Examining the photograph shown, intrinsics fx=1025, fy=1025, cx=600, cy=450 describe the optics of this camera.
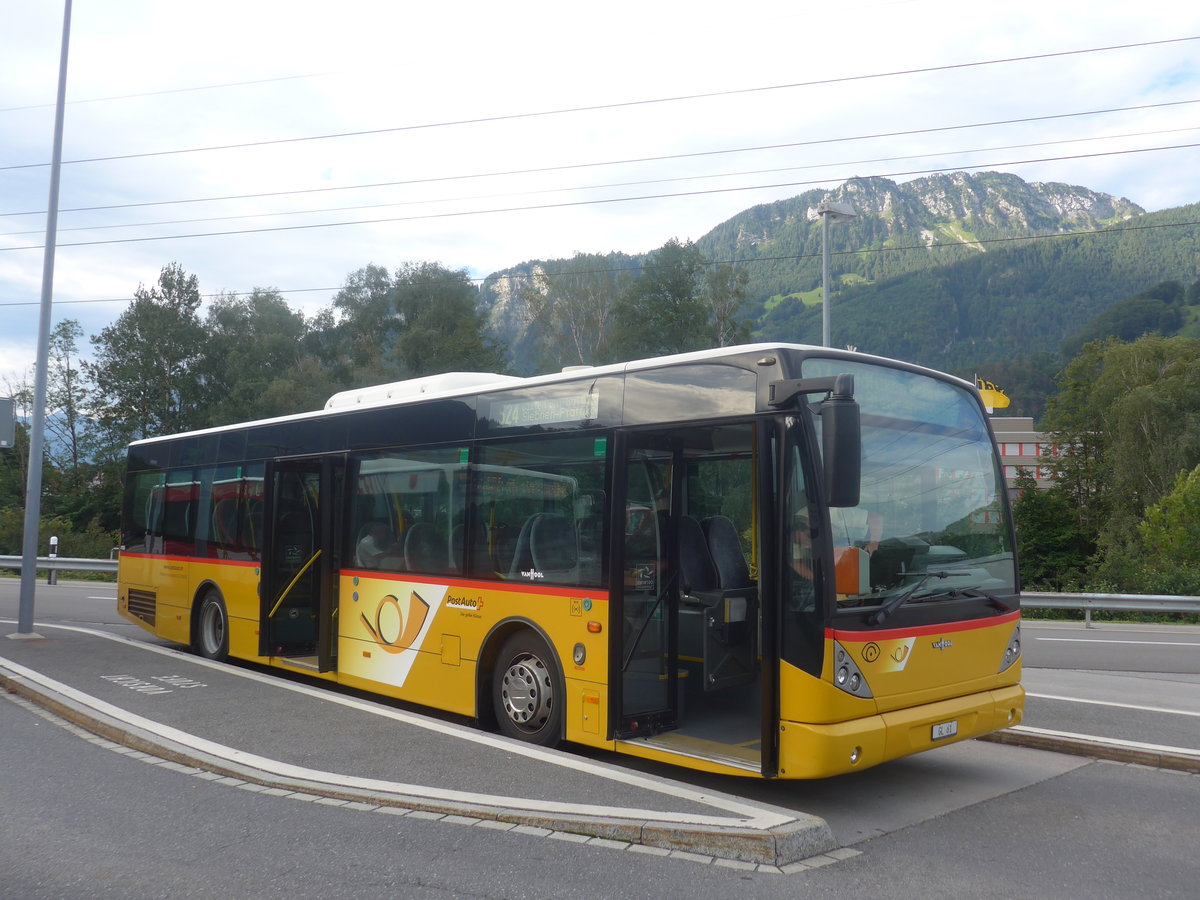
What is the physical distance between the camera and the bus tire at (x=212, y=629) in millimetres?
11828

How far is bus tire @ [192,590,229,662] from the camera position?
1183 centimetres

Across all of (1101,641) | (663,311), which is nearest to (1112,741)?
(1101,641)

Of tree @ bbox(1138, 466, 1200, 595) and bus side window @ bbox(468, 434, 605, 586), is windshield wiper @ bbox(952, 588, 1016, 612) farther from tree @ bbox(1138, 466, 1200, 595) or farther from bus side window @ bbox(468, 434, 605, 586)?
tree @ bbox(1138, 466, 1200, 595)

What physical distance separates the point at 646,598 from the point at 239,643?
6.32m

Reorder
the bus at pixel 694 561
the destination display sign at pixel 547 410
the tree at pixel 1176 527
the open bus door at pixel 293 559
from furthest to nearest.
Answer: the tree at pixel 1176 527
the open bus door at pixel 293 559
the destination display sign at pixel 547 410
the bus at pixel 694 561

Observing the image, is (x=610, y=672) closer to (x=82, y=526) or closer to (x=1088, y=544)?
(x=82, y=526)

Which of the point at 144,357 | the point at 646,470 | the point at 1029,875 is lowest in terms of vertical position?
the point at 1029,875

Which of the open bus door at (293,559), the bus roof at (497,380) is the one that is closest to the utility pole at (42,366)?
the bus roof at (497,380)

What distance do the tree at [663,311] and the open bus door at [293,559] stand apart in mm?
42857

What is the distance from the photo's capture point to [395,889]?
455 centimetres

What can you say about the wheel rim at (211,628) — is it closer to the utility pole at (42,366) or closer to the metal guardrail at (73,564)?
the utility pole at (42,366)

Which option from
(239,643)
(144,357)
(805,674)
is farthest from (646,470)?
(144,357)

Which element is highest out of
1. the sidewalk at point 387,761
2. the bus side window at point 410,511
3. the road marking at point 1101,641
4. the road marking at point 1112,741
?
the bus side window at point 410,511

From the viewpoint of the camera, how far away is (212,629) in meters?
12.2
